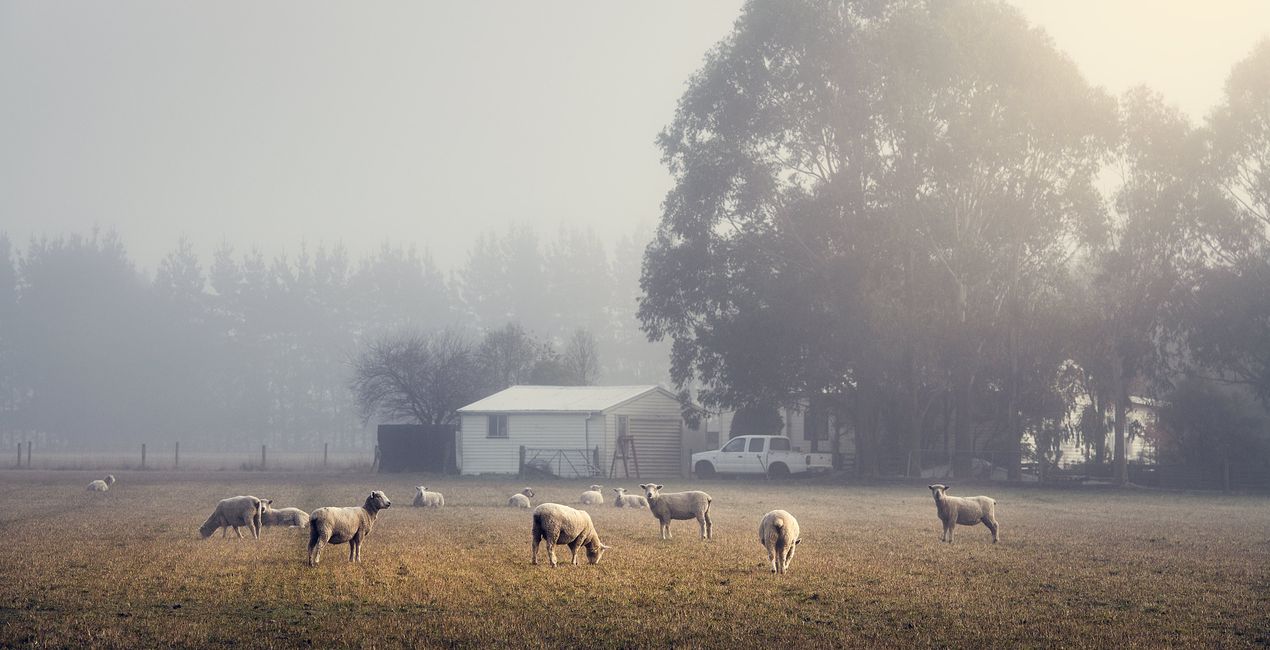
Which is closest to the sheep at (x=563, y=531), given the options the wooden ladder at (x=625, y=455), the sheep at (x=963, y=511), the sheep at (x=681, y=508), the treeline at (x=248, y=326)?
the sheep at (x=681, y=508)

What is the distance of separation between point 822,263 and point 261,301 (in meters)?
91.6

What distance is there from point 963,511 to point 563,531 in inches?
339

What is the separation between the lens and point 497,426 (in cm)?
5747

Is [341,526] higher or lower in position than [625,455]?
higher

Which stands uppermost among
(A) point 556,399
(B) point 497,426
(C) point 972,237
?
(C) point 972,237

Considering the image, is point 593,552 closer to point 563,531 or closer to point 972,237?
point 563,531

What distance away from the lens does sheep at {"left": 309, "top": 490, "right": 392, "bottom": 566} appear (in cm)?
1738

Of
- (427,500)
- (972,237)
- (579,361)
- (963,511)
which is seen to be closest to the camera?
(963,511)

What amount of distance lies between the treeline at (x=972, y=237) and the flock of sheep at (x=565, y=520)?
21042mm

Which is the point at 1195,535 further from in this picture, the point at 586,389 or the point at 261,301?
the point at 261,301

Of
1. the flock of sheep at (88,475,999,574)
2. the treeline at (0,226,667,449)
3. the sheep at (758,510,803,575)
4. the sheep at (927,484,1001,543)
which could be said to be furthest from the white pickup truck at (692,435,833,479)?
the treeline at (0,226,667,449)

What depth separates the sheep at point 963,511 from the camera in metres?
21.8

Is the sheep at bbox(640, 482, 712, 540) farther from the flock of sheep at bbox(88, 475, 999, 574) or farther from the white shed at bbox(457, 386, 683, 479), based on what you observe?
the white shed at bbox(457, 386, 683, 479)

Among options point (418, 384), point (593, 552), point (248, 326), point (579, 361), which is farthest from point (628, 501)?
point (248, 326)
